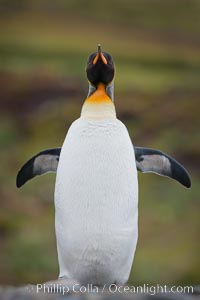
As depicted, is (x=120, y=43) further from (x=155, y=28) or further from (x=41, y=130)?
(x=41, y=130)

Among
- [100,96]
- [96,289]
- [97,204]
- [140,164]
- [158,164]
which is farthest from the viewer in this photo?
[158,164]

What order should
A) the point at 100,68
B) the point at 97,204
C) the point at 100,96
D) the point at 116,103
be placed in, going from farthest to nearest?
the point at 116,103, the point at 100,96, the point at 100,68, the point at 97,204

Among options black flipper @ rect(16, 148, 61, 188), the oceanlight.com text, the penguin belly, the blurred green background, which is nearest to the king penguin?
the penguin belly

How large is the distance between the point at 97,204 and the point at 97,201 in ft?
0.06

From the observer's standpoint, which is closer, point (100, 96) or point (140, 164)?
point (100, 96)

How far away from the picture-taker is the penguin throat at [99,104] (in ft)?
22.0

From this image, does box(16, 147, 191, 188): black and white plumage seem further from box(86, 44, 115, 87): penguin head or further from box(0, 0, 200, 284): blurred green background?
box(0, 0, 200, 284): blurred green background

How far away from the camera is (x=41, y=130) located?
80.3 feet

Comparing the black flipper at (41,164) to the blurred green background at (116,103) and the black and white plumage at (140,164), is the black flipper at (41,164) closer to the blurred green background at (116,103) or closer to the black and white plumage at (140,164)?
the black and white plumage at (140,164)

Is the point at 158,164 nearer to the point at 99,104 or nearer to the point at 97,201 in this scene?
the point at 99,104

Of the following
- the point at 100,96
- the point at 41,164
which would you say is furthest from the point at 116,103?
the point at 100,96

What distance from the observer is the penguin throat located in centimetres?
672

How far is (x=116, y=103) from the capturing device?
28234 millimetres

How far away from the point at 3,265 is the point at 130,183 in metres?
8.30
